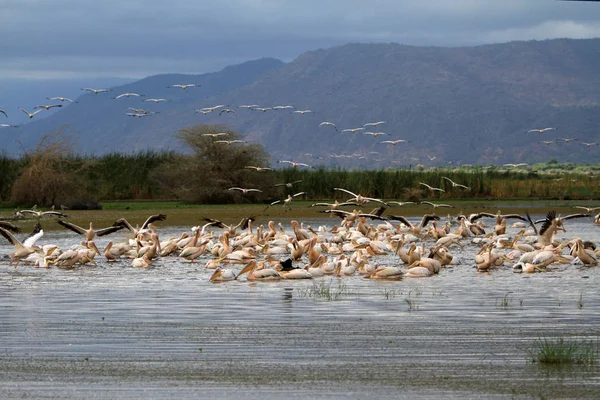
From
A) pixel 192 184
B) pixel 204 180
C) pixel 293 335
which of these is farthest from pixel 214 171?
pixel 293 335

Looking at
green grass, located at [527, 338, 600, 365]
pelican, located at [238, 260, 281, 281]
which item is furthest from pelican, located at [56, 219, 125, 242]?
green grass, located at [527, 338, 600, 365]

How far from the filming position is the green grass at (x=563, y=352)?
333 inches

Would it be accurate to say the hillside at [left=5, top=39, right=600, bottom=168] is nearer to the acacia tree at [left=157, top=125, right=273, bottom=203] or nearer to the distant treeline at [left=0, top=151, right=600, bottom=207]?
the distant treeline at [left=0, top=151, right=600, bottom=207]

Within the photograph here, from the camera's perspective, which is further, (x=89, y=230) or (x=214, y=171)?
(x=214, y=171)

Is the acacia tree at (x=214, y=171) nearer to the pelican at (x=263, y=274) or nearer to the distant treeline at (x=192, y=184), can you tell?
the distant treeline at (x=192, y=184)

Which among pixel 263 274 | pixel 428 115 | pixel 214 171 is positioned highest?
pixel 428 115

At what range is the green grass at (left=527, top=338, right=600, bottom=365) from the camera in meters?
8.46

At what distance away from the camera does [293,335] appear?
10.2m

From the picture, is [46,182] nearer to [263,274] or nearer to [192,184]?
[192,184]

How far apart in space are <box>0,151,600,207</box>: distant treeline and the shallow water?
20127 millimetres

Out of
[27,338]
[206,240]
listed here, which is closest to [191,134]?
[206,240]

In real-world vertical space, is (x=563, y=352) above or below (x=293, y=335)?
above

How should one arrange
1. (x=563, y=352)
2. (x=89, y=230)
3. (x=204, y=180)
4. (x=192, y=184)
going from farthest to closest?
1. (x=192, y=184)
2. (x=204, y=180)
3. (x=89, y=230)
4. (x=563, y=352)

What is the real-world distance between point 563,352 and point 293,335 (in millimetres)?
2677
